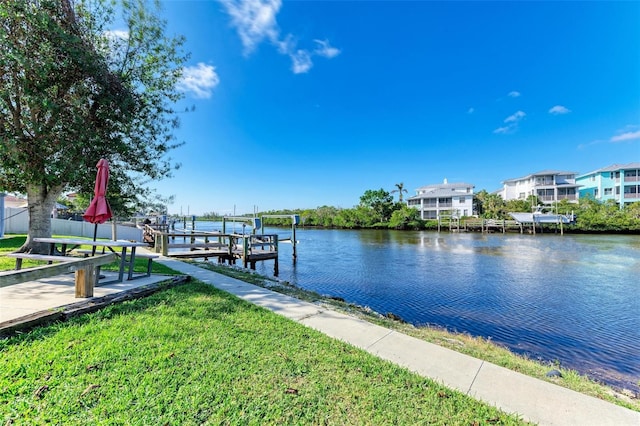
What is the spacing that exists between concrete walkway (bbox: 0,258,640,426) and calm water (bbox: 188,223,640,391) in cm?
338

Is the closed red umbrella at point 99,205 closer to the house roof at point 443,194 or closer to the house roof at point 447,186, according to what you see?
the house roof at point 443,194

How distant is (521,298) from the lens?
10414 millimetres

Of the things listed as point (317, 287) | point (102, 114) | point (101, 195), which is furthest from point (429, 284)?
point (102, 114)

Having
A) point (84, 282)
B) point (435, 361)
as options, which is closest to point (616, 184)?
point (435, 361)

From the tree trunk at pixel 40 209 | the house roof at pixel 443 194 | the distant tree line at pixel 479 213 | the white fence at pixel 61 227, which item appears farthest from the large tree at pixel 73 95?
the house roof at pixel 443 194

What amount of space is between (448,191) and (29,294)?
2617 inches

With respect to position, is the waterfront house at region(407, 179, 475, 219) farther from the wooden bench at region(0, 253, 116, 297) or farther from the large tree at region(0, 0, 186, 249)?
the wooden bench at region(0, 253, 116, 297)

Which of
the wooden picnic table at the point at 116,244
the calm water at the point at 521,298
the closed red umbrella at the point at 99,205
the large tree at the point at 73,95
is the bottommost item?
the calm water at the point at 521,298

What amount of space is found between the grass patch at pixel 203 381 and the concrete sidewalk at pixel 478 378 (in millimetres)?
250

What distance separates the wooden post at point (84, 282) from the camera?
182 inches

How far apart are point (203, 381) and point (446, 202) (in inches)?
2451

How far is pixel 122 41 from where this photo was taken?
924 centimetres

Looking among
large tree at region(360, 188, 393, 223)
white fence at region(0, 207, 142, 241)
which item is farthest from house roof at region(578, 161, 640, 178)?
white fence at region(0, 207, 142, 241)

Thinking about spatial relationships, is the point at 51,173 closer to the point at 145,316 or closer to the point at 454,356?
the point at 145,316
